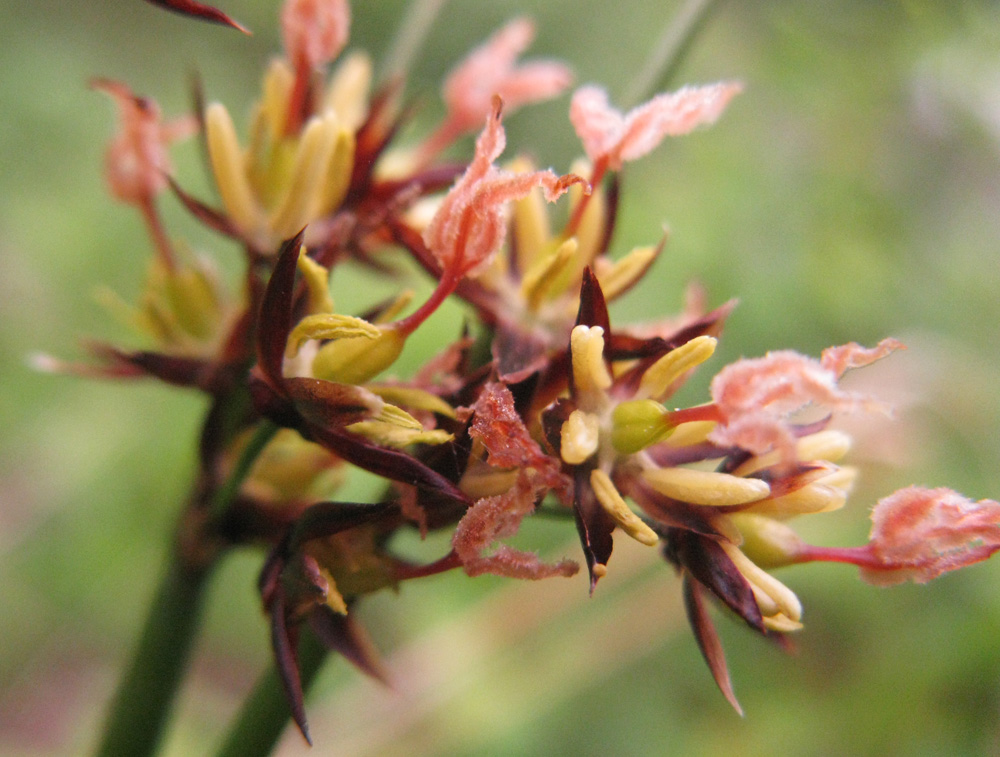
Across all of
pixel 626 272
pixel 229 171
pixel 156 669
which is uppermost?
pixel 626 272

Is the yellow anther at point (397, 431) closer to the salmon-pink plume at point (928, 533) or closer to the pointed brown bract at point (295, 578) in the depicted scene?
the pointed brown bract at point (295, 578)

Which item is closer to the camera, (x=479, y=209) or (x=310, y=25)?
(x=479, y=209)

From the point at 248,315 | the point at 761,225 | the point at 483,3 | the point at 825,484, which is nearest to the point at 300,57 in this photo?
the point at 248,315

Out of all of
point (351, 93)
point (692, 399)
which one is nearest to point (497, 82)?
point (351, 93)

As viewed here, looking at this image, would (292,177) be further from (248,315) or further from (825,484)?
(825,484)

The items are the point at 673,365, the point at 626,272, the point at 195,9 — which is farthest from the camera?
the point at 626,272

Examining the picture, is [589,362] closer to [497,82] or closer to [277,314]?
[277,314]

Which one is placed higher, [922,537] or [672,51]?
[672,51]

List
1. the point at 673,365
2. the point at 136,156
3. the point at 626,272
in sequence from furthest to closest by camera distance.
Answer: the point at 136,156 → the point at 626,272 → the point at 673,365

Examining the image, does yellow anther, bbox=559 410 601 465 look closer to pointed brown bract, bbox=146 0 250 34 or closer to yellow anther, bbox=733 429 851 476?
yellow anther, bbox=733 429 851 476
